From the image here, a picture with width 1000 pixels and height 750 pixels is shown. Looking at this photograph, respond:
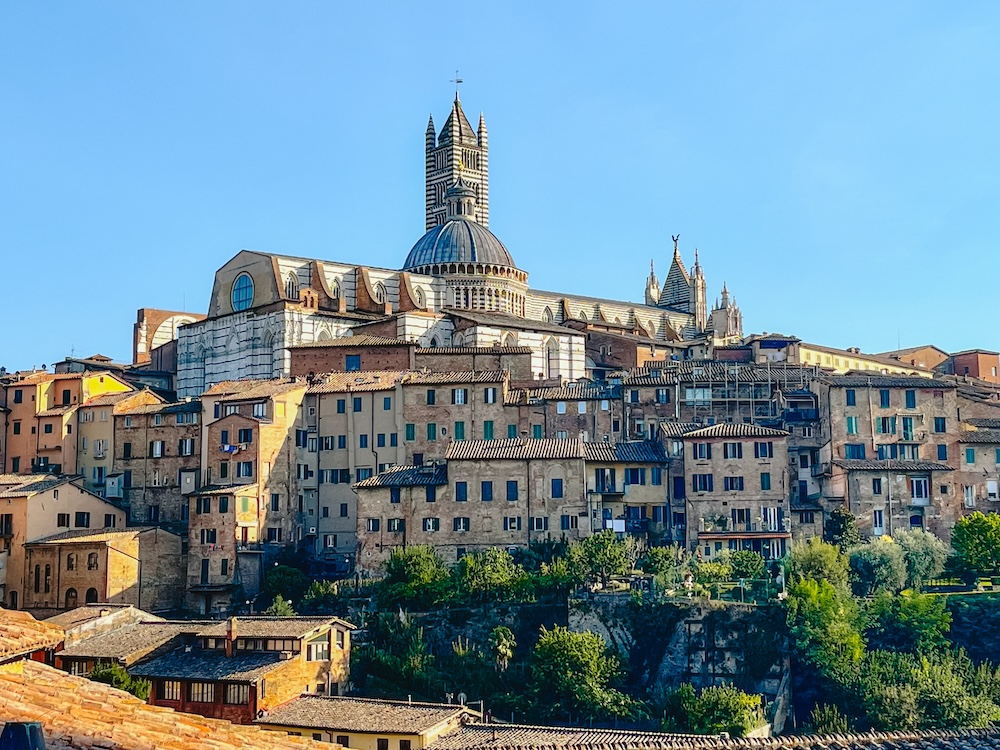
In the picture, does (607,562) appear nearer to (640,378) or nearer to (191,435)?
(640,378)

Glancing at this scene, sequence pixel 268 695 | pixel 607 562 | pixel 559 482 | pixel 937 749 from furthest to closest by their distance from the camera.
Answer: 1. pixel 559 482
2. pixel 607 562
3. pixel 268 695
4. pixel 937 749

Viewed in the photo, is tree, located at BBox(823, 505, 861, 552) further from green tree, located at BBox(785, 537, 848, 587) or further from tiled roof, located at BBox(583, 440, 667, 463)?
tiled roof, located at BBox(583, 440, 667, 463)

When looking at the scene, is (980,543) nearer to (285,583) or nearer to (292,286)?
(285,583)

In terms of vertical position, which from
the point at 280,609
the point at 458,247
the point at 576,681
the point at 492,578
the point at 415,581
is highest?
the point at 458,247

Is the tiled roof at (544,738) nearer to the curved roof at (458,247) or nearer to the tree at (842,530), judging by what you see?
the tree at (842,530)

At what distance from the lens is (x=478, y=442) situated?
195 feet

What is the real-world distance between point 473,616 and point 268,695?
10583mm

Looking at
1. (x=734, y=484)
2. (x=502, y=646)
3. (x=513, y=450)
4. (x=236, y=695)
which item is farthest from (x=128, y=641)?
(x=734, y=484)

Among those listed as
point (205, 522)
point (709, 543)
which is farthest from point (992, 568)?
point (205, 522)

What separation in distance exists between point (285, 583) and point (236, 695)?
40.5 ft

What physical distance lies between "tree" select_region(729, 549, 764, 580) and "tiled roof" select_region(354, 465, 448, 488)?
42.4 feet

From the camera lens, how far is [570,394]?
6347 cm

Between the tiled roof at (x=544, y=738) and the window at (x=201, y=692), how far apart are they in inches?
392

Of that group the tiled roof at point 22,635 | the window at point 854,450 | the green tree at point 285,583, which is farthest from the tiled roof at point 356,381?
the tiled roof at point 22,635
